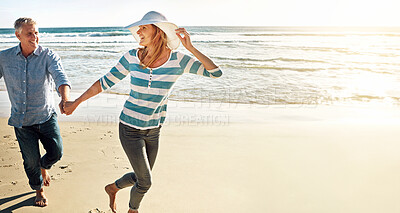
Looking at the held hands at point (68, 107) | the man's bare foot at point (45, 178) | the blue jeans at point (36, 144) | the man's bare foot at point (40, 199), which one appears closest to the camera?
the held hands at point (68, 107)

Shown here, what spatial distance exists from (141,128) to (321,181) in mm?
2407

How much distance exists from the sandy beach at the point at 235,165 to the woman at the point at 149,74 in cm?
105

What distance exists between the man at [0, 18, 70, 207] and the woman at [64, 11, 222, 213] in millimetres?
573

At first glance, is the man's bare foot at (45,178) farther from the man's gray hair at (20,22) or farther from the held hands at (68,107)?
the man's gray hair at (20,22)

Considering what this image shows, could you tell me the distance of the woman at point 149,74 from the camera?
2484mm

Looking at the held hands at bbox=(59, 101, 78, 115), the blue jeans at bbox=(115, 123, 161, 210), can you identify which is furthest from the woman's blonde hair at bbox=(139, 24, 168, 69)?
the held hands at bbox=(59, 101, 78, 115)

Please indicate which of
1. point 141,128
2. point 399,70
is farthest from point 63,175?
point 399,70

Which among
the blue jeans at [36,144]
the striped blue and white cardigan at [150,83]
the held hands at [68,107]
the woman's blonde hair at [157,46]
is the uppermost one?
the woman's blonde hair at [157,46]

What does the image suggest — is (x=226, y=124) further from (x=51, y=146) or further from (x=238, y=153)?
(x=51, y=146)

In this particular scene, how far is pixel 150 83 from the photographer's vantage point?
8.16ft

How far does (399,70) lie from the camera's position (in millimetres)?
13539

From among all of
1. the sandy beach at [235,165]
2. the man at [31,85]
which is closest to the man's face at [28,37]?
the man at [31,85]

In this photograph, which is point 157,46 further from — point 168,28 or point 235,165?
point 235,165

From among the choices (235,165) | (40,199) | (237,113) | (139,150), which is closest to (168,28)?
(139,150)
